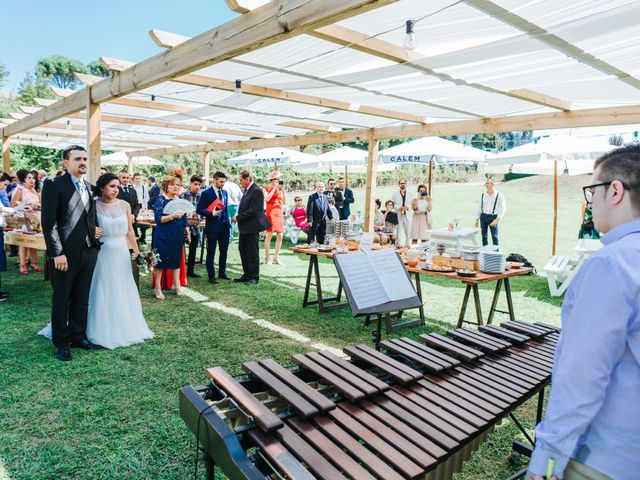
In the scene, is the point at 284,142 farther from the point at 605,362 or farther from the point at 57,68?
the point at 57,68

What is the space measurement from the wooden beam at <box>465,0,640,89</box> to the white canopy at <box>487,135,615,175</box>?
2.93 m

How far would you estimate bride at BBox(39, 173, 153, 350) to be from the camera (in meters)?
4.49

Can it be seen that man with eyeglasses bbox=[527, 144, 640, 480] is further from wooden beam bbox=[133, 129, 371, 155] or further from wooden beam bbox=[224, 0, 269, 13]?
wooden beam bbox=[133, 129, 371, 155]

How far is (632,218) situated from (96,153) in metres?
6.69

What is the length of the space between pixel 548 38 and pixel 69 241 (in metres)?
4.71

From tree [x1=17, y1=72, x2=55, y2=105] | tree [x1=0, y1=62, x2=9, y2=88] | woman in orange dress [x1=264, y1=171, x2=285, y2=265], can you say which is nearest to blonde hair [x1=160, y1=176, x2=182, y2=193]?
woman in orange dress [x1=264, y1=171, x2=285, y2=265]

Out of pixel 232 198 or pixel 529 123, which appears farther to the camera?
pixel 232 198

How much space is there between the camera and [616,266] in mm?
1096

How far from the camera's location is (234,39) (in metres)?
4.29

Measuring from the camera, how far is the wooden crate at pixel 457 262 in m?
5.23

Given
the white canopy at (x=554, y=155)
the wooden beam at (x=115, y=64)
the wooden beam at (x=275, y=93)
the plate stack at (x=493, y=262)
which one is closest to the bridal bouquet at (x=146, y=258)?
the wooden beam at (x=275, y=93)

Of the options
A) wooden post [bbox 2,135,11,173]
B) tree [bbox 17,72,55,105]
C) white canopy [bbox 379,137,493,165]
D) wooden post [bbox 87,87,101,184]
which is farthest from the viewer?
tree [bbox 17,72,55,105]

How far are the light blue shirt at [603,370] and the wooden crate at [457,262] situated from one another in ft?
13.6

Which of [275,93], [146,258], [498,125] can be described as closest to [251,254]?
[146,258]
